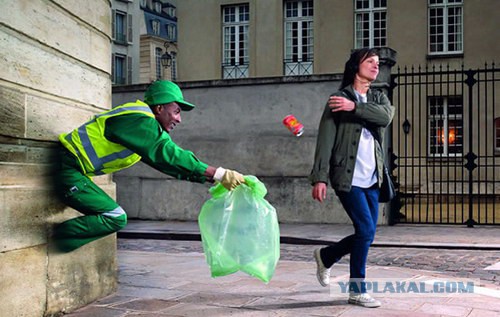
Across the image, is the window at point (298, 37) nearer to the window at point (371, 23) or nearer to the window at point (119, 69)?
the window at point (371, 23)

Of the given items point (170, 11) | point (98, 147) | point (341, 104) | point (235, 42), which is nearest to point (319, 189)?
point (341, 104)

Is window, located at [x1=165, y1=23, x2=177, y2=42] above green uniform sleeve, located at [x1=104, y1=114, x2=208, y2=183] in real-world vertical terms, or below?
above

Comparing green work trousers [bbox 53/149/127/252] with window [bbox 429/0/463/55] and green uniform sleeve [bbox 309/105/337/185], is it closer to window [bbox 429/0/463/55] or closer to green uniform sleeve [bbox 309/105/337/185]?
green uniform sleeve [bbox 309/105/337/185]

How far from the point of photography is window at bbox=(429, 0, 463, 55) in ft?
76.9

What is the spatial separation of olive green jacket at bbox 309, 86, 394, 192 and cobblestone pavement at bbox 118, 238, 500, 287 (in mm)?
2283

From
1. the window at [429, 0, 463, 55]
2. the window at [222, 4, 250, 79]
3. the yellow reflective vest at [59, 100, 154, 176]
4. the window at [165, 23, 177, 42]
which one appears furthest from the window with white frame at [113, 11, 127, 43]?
the yellow reflective vest at [59, 100, 154, 176]

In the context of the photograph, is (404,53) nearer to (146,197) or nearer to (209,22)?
(209,22)

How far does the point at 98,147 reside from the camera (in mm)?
4332

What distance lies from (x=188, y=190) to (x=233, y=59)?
1228 centimetres

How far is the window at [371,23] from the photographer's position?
Result: 24.1m

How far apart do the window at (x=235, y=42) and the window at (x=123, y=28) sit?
55.8 feet

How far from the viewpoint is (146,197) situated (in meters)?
14.9

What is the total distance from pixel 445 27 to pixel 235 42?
758cm

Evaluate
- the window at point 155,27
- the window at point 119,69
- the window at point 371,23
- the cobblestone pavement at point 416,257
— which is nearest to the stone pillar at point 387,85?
the cobblestone pavement at point 416,257
